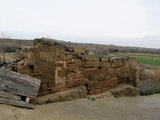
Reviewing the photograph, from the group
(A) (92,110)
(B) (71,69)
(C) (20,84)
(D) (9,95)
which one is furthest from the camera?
(B) (71,69)

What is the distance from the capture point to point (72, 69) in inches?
395

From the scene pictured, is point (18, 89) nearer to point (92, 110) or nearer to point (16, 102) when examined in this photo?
point (16, 102)

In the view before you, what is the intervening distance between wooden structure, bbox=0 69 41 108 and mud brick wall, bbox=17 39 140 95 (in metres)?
0.47

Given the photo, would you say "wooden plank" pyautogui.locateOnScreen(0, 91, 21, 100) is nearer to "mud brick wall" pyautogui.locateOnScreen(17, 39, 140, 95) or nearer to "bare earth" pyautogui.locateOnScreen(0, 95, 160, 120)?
"bare earth" pyautogui.locateOnScreen(0, 95, 160, 120)

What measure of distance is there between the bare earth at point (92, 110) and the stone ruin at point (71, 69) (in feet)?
2.07

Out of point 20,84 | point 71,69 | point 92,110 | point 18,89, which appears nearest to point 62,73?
point 71,69

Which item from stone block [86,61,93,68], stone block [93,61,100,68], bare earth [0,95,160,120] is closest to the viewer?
bare earth [0,95,160,120]

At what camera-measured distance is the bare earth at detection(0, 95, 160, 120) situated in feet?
24.9

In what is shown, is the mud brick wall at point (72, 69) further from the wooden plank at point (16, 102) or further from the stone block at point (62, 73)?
the wooden plank at point (16, 102)

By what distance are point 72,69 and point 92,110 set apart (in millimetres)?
1659

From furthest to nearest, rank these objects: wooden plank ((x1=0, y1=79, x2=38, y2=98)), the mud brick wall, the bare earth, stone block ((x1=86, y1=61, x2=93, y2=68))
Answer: stone block ((x1=86, y1=61, x2=93, y2=68)), the mud brick wall, wooden plank ((x1=0, y1=79, x2=38, y2=98)), the bare earth

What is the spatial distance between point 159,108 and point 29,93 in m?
5.13

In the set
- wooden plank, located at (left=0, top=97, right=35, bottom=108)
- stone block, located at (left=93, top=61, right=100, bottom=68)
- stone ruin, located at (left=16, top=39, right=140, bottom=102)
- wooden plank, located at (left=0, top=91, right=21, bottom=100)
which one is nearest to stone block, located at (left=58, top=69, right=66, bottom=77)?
stone ruin, located at (left=16, top=39, right=140, bottom=102)

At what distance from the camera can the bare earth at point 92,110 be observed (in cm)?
759
